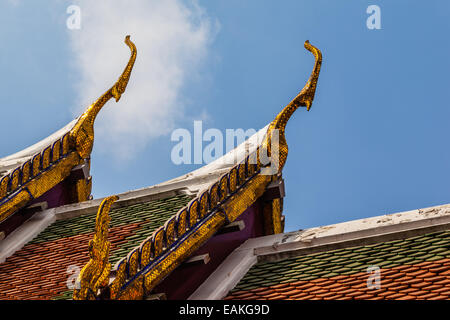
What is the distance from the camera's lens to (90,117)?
13.9 meters

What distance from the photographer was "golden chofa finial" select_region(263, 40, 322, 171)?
1153 centimetres

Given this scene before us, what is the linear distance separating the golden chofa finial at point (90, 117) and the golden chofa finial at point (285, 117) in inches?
128

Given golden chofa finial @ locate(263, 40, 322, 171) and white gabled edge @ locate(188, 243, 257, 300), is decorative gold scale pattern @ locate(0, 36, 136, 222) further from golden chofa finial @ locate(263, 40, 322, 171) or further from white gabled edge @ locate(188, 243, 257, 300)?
white gabled edge @ locate(188, 243, 257, 300)

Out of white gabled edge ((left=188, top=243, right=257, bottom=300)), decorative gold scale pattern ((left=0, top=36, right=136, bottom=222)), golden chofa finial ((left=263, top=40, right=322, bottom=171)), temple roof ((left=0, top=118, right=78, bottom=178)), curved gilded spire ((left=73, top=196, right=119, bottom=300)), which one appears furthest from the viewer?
temple roof ((left=0, top=118, right=78, bottom=178))

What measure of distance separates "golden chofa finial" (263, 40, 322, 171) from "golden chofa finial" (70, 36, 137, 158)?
3.24 m

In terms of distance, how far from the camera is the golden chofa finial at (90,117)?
13.6 meters

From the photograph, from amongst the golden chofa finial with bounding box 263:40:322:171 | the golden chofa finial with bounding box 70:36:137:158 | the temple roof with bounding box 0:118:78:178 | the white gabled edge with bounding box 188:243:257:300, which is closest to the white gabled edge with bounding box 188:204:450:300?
the white gabled edge with bounding box 188:243:257:300

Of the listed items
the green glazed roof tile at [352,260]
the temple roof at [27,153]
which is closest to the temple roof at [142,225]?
the temple roof at [27,153]

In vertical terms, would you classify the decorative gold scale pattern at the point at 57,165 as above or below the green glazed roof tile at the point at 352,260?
above

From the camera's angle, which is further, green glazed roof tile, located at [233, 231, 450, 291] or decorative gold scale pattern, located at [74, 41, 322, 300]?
green glazed roof tile, located at [233, 231, 450, 291]

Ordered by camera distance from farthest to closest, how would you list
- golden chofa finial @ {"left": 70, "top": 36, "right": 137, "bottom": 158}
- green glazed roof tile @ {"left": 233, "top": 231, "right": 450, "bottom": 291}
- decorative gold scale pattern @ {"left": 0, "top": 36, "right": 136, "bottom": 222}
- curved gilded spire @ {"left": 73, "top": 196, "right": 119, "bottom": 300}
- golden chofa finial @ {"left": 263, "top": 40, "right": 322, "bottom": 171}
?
golden chofa finial @ {"left": 70, "top": 36, "right": 137, "bottom": 158}, decorative gold scale pattern @ {"left": 0, "top": 36, "right": 136, "bottom": 222}, golden chofa finial @ {"left": 263, "top": 40, "right": 322, "bottom": 171}, green glazed roof tile @ {"left": 233, "top": 231, "right": 450, "bottom": 291}, curved gilded spire @ {"left": 73, "top": 196, "right": 119, "bottom": 300}

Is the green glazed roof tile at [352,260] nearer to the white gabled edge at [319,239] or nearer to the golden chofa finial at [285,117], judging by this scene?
the white gabled edge at [319,239]

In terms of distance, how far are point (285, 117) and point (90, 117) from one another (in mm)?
3467
